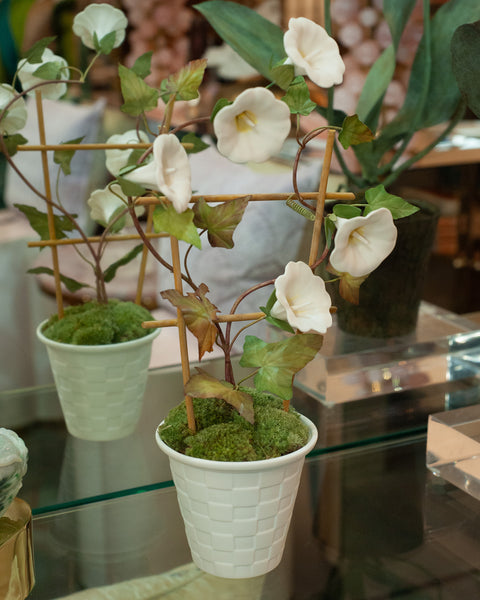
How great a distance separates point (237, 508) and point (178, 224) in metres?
0.21

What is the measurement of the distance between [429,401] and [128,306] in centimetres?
37

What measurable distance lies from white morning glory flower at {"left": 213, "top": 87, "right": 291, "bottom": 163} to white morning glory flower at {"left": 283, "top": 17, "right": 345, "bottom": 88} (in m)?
0.04

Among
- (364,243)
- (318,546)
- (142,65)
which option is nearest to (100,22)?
(142,65)

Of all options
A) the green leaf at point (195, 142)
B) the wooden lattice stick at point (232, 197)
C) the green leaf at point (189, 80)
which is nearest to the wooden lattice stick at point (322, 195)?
the wooden lattice stick at point (232, 197)

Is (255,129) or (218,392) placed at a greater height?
(255,129)

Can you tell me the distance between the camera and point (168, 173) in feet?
1.53

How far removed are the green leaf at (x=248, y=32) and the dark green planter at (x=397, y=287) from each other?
10.1 inches

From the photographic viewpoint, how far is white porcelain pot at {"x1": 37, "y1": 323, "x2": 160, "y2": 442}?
76 centimetres

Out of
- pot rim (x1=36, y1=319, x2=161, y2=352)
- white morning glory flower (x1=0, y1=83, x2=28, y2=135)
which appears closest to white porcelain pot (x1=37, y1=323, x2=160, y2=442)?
pot rim (x1=36, y1=319, x2=161, y2=352)

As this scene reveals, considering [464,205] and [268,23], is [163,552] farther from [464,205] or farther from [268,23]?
[464,205]

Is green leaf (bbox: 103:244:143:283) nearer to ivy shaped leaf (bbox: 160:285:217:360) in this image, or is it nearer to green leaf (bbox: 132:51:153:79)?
→ green leaf (bbox: 132:51:153:79)

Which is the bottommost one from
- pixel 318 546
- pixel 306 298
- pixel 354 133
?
pixel 318 546

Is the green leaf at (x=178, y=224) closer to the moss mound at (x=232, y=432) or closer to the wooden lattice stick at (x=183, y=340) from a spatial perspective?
the wooden lattice stick at (x=183, y=340)

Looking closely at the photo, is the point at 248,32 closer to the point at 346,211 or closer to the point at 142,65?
the point at 142,65
